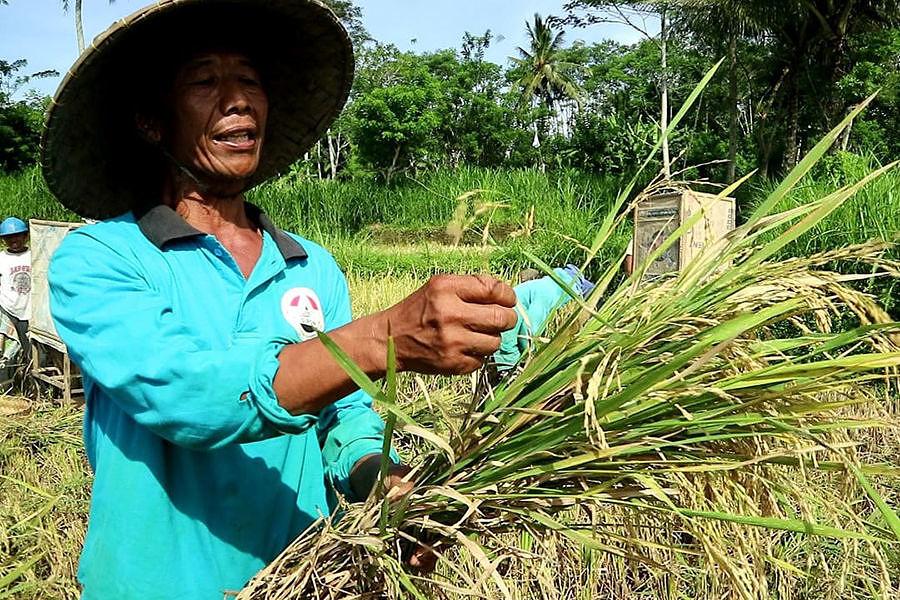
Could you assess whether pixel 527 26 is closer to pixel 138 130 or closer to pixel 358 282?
pixel 358 282

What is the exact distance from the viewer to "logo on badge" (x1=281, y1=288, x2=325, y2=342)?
1237 mm

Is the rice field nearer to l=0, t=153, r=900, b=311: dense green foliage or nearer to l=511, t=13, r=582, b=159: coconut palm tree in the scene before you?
l=0, t=153, r=900, b=311: dense green foliage

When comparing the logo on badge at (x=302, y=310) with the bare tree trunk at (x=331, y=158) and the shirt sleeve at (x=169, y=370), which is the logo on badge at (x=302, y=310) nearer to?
the shirt sleeve at (x=169, y=370)

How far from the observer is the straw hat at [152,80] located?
1261 mm

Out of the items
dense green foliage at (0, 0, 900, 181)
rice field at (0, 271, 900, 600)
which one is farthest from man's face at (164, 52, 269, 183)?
dense green foliage at (0, 0, 900, 181)

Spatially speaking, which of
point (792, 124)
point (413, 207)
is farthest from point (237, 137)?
point (792, 124)

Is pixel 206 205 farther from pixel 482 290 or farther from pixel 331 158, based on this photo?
pixel 331 158

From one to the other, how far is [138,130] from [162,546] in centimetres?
70

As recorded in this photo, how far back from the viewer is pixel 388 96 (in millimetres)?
19281

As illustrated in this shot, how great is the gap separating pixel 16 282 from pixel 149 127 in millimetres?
5313

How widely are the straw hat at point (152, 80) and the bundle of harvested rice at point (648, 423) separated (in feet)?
2.46

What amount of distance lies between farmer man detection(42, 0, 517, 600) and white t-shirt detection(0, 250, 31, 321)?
5080 millimetres

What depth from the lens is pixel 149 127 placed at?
1.33 m

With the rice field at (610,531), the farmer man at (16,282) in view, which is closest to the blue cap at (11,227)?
the farmer man at (16,282)
